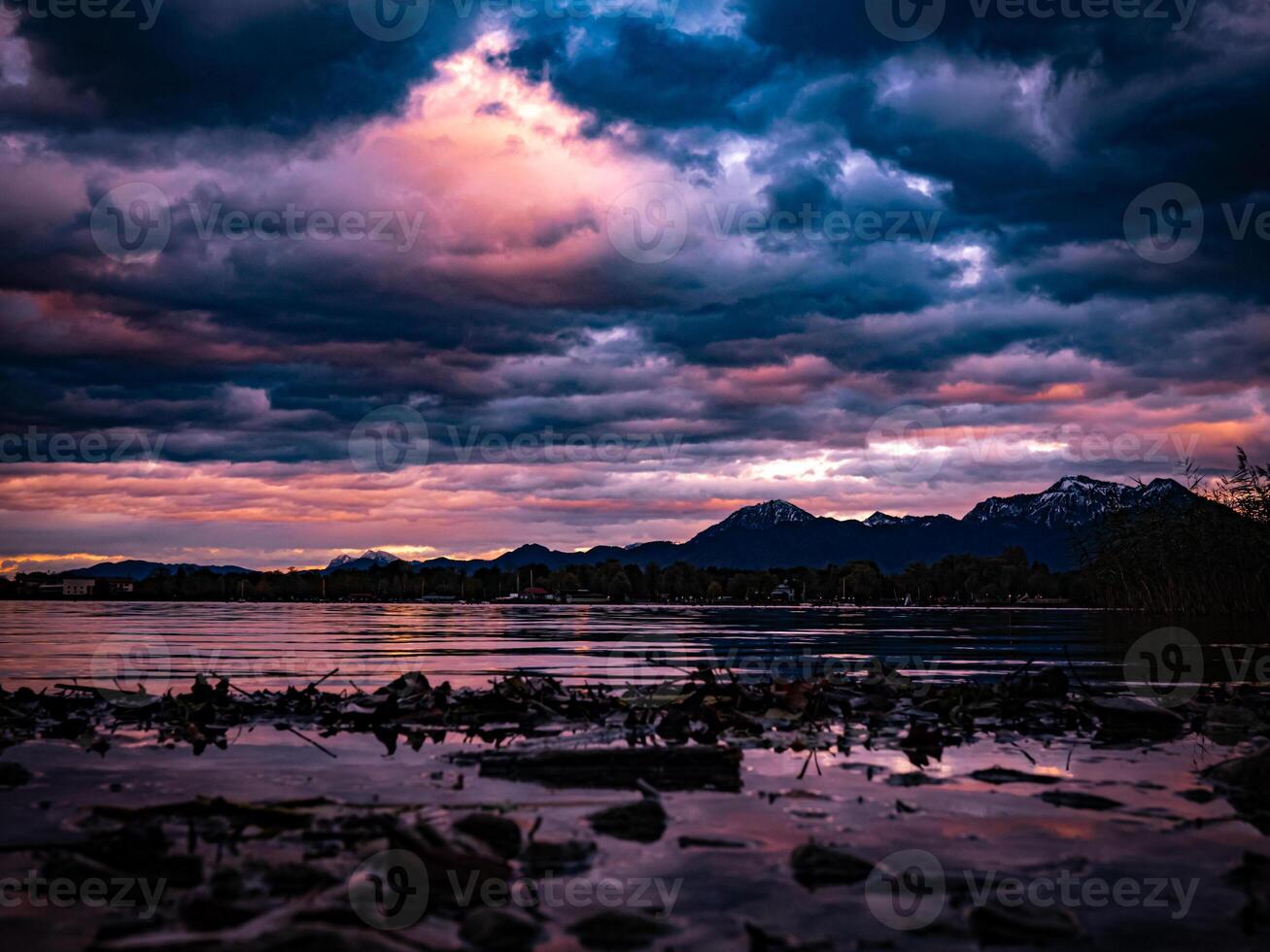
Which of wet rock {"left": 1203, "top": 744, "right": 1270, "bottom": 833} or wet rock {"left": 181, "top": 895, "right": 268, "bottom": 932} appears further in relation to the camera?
wet rock {"left": 1203, "top": 744, "right": 1270, "bottom": 833}

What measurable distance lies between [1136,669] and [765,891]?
96.4 ft

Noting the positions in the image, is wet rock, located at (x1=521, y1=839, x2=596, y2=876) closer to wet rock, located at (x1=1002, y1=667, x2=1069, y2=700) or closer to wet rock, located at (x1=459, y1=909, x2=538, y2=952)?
wet rock, located at (x1=459, y1=909, x2=538, y2=952)

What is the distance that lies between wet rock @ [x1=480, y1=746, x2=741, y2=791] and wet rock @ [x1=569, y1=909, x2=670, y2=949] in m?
4.75

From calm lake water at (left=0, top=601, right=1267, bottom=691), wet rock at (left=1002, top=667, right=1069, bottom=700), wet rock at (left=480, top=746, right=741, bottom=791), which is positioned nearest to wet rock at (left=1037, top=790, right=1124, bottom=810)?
wet rock at (left=480, top=746, right=741, bottom=791)

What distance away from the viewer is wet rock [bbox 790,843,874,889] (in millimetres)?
7820

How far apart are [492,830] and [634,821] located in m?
1.66

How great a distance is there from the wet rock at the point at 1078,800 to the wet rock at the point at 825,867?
4081 millimetres

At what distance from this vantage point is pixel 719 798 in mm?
11273

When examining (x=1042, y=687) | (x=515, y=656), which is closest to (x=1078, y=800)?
(x=1042, y=687)

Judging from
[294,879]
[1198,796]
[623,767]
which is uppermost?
[294,879]

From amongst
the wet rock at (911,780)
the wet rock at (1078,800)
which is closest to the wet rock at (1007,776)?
the wet rock at (911,780)

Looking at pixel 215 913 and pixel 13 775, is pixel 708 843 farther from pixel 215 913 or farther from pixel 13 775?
pixel 13 775

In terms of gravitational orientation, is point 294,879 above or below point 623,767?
above

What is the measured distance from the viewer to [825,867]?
809 cm
